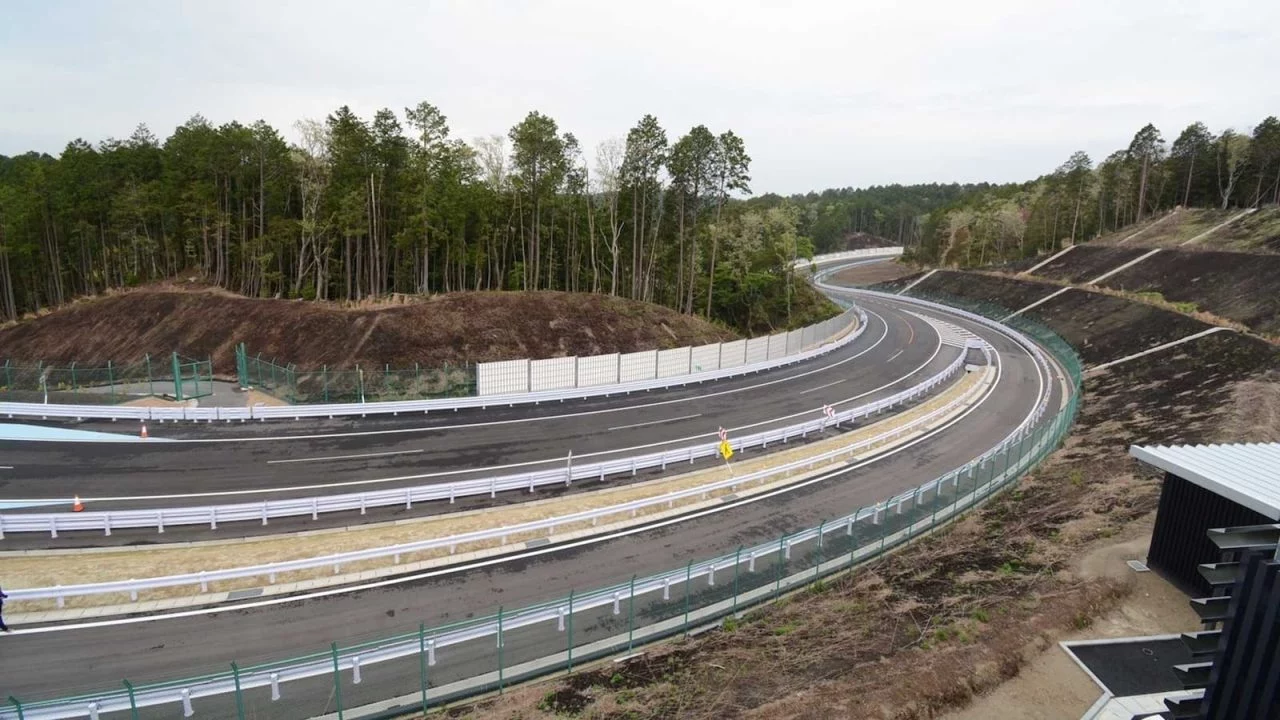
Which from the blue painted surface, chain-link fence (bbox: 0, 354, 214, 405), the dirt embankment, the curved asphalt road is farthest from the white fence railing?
the dirt embankment

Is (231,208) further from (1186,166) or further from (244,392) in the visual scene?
(1186,166)

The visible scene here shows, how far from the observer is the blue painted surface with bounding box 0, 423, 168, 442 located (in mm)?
25938

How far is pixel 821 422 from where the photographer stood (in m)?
29.2

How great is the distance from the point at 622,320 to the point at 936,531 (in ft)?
99.6

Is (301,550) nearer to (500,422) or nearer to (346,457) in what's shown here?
(346,457)

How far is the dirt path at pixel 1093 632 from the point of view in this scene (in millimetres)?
10703

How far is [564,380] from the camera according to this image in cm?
3531

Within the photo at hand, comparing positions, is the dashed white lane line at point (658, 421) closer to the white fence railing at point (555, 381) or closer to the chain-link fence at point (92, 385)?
the white fence railing at point (555, 381)

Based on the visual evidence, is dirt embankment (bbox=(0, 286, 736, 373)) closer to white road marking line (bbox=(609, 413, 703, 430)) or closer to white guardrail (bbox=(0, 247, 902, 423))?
white guardrail (bbox=(0, 247, 902, 423))

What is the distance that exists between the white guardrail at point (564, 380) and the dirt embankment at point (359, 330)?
5870mm

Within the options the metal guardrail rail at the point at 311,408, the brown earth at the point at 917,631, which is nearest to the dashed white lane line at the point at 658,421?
the metal guardrail rail at the point at 311,408

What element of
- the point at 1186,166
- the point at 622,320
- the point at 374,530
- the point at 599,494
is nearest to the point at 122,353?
the point at 622,320

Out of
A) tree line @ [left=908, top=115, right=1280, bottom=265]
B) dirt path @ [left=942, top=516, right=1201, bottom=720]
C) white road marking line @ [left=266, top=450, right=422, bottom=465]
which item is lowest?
white road marking line @ [left=266, top=450, right=422, bottom=465]

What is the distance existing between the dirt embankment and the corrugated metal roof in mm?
32444
